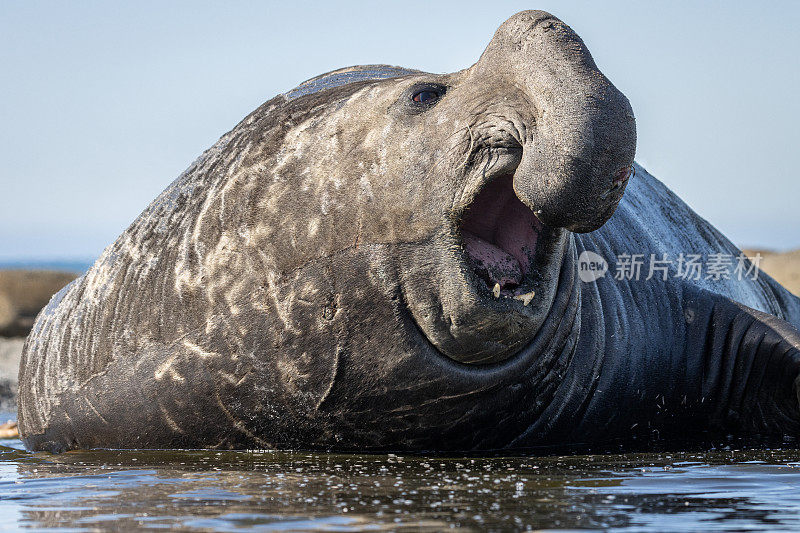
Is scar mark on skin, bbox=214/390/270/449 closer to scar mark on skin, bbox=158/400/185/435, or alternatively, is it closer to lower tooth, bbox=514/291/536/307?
scar mark on skin, bbox=158/400/185/435

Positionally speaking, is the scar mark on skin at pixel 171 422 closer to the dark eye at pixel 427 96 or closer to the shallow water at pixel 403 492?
the shallow water at pixel 403 492

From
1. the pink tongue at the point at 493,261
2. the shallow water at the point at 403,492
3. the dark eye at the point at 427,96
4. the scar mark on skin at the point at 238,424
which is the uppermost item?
the dark eye at the point at 427,96

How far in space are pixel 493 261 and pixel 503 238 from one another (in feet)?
0.44

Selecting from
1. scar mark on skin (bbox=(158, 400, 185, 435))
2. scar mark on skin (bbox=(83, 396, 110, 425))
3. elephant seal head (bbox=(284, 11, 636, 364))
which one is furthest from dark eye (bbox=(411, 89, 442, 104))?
scar mark on skin (bbox=(83, 396, 110, 425))

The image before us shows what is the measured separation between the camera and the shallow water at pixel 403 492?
11.3 feet

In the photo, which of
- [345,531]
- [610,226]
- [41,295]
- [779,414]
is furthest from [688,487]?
[41,295]

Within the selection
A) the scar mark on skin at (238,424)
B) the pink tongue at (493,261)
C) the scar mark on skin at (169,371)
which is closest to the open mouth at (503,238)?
the pink tongue at (493,261)

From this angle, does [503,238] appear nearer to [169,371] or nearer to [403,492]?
[403,492]

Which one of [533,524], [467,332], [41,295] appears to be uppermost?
[41,295]

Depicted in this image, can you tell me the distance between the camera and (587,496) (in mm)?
3887

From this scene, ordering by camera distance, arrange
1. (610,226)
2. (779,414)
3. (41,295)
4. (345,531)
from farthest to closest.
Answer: (41,295) < (610,226) < (779,414) < (345,531)

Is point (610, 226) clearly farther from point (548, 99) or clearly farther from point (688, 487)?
point (688, 487)

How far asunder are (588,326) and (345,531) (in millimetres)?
2896

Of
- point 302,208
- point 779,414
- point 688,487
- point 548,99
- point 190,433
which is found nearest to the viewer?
point 688,487
